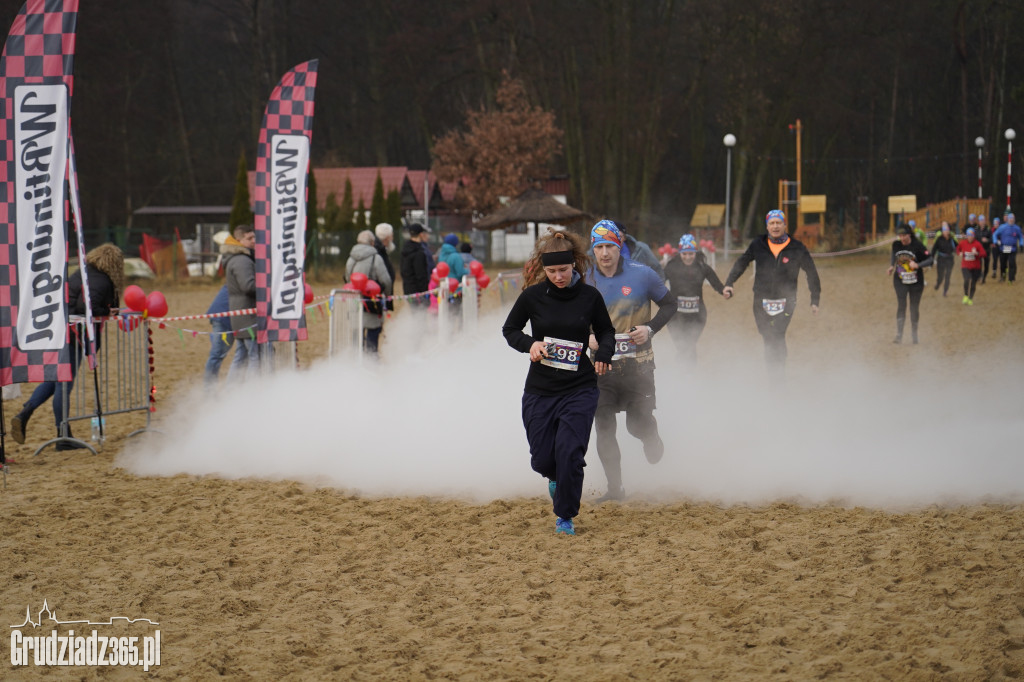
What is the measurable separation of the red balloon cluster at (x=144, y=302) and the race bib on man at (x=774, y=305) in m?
6.17

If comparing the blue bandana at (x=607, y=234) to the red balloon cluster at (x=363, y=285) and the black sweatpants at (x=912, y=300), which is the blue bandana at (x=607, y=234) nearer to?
the red balloon cluster at (x=363, y=285)

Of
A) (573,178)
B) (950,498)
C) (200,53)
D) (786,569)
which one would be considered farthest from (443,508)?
(200,53)

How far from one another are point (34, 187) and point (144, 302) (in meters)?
2.26

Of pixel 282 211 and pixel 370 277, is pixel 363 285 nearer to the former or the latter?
pixel 370 277

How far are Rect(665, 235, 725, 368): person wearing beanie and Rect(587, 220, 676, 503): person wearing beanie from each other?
5.03 metres

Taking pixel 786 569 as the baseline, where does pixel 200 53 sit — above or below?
above

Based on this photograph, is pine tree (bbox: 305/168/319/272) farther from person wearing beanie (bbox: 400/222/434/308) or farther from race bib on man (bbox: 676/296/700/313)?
race bib on man (bbox: 676/296/700/313)

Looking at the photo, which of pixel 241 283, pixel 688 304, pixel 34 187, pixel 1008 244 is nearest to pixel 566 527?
pixel 34 187

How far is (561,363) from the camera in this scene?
683 centimetres

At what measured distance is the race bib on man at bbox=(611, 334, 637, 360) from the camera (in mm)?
7676

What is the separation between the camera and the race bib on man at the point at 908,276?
673 inches

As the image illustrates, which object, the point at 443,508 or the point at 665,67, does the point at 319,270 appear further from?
the point at 443,508

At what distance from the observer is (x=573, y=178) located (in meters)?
50.8

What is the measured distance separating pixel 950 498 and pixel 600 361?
275cm
